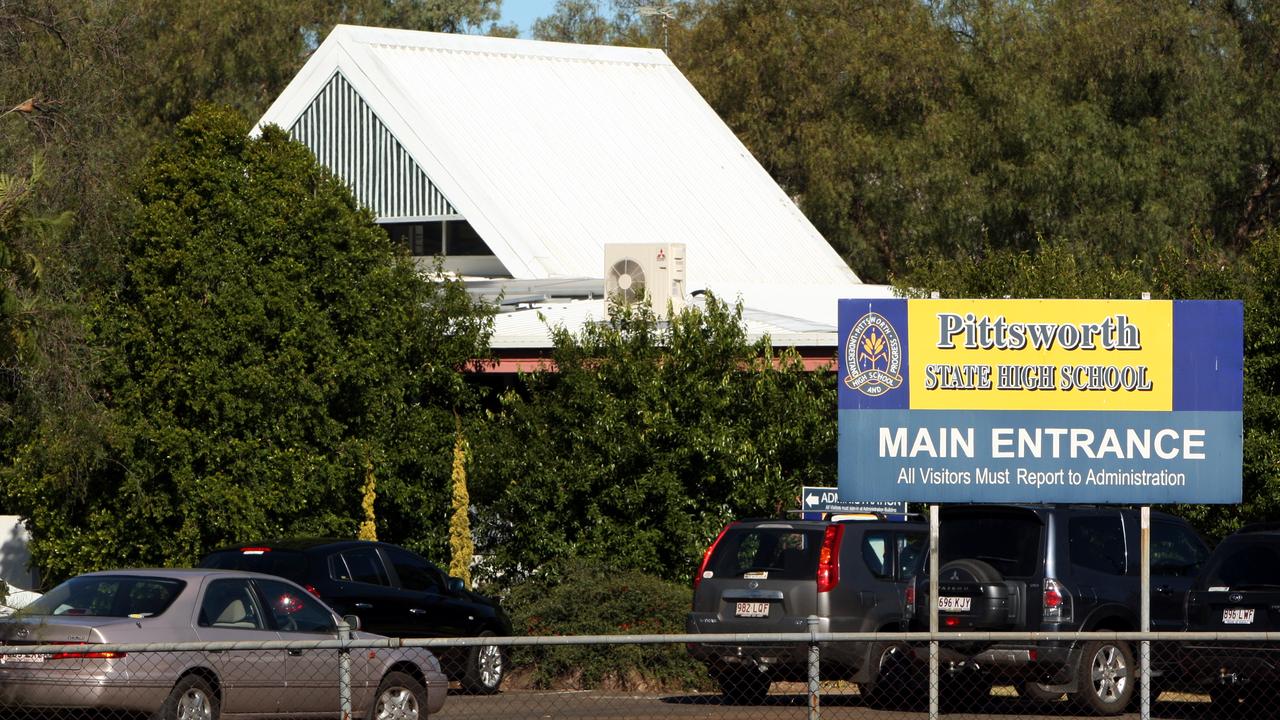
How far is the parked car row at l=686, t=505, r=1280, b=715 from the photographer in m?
14.1

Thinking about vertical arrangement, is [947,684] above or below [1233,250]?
below

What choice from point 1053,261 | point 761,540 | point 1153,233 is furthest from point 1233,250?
point 761,540

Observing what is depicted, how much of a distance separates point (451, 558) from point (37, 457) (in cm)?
508

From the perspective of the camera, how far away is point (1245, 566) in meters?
14.1

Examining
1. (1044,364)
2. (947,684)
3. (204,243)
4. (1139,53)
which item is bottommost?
(947,684)

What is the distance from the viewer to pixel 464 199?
29.4 meters

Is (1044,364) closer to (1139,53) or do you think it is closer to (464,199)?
(464,199)

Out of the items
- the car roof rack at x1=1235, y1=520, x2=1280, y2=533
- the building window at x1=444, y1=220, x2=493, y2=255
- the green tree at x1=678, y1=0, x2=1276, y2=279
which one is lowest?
the car roof rack at x1=1235, y1=520, x2=1280, y2=533

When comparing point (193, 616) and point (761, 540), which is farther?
point (761, 540)

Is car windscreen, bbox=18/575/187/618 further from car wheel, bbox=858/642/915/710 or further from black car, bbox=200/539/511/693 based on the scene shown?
car wheel, bbox=858/642/915/710

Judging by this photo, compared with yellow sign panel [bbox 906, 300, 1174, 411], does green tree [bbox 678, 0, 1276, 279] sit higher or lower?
higher

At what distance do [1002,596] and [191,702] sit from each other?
259 inches

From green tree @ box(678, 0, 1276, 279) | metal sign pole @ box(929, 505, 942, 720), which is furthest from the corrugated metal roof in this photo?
metal sign pole @ box(929, 505, 942, 720)

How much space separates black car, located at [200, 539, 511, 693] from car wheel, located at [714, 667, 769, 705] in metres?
2.36
